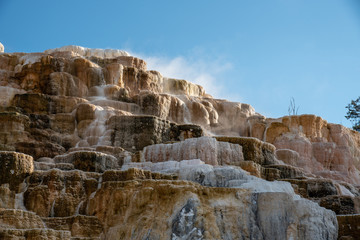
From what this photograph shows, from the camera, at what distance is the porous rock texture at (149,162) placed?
54.2ft

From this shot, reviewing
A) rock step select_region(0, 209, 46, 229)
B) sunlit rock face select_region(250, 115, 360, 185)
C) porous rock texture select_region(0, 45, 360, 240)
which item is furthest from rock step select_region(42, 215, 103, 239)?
sunlit rock face select_region(250, 115, 360, 185)

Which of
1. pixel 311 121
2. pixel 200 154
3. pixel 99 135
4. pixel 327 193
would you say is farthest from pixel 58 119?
pixel 311 121

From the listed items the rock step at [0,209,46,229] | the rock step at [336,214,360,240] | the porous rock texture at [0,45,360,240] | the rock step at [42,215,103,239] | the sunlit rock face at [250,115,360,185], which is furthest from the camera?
the sunlit rock face at [250,115,360,185]

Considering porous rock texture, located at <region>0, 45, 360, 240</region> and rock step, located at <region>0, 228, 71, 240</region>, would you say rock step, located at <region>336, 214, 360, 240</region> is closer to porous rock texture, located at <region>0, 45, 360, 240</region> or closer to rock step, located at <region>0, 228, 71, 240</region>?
porous rock texture, located at <region>0, 45, 360, 240</region>

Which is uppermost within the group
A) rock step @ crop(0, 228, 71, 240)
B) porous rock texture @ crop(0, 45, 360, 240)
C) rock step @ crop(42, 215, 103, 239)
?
porous rock texture @ crop(0, 45, 360, 240)

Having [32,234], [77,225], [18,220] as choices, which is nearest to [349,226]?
[77,225]

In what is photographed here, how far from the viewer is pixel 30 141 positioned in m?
27.8

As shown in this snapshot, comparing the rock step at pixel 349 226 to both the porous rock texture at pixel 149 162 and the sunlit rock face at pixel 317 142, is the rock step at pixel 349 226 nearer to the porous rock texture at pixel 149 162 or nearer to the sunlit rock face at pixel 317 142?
the porous rock texture at pixel 149 162

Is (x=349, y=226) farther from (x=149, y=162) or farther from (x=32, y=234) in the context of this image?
(x=32, y=234)

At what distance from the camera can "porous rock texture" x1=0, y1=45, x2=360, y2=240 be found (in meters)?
16.5

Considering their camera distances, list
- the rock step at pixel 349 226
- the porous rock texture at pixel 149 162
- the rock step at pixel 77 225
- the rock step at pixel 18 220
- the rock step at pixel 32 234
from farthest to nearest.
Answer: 1. the rock step at pixel 349 226
2. the rock step at pixel 77 225
3. the porous rock texture at pixel 149 162
4. the rock step at pixel 18 220
5. the rock step at pixel 32 234

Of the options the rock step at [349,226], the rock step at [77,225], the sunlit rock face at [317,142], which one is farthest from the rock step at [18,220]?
the sunlit rock face at [317,142]

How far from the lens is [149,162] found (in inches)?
901

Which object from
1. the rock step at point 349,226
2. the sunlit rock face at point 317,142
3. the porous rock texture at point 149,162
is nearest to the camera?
the porous rock texture at point 149,162
